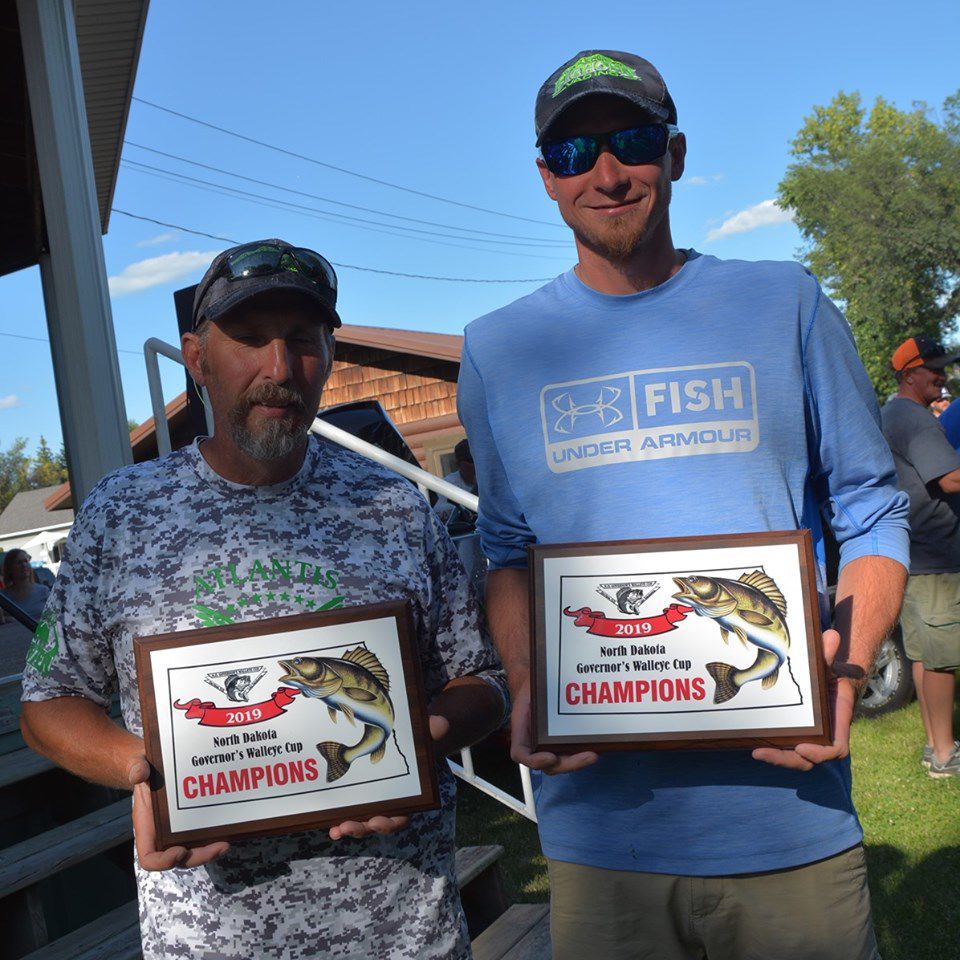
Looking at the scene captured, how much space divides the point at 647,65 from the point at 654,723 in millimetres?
1185

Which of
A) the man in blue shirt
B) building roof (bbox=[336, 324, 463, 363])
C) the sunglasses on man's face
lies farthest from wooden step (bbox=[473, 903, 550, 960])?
building roof (bbox=[336, 324, 463, 363])

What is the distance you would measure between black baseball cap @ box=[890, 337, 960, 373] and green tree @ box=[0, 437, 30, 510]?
5.08m

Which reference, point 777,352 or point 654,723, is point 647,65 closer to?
point 777,352

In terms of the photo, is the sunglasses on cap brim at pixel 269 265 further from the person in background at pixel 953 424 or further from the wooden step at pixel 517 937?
the person in background at pixel 953 424

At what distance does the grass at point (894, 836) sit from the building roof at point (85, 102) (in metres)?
4.31

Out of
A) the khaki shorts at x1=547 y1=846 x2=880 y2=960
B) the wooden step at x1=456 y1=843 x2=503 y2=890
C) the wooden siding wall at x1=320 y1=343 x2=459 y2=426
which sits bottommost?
the wooden step at x1=456 y1=843 x2=503 y2=890

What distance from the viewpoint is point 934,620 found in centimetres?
539

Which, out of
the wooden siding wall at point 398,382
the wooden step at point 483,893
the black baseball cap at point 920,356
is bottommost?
the wooden step at point 483,893

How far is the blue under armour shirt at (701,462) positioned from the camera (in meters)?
1.70

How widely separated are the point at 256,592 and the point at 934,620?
15.1 ft

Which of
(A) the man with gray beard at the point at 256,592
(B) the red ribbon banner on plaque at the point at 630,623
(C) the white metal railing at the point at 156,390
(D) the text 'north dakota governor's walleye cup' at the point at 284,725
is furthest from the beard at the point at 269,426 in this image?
(C) the white metal railing at the point at 156,390

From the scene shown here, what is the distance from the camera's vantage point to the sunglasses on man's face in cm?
181

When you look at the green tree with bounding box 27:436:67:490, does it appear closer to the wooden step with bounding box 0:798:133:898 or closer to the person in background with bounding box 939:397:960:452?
the wooden step with bounding box 0:798:133:898

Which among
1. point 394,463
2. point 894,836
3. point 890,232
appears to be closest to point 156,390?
point 394,463
